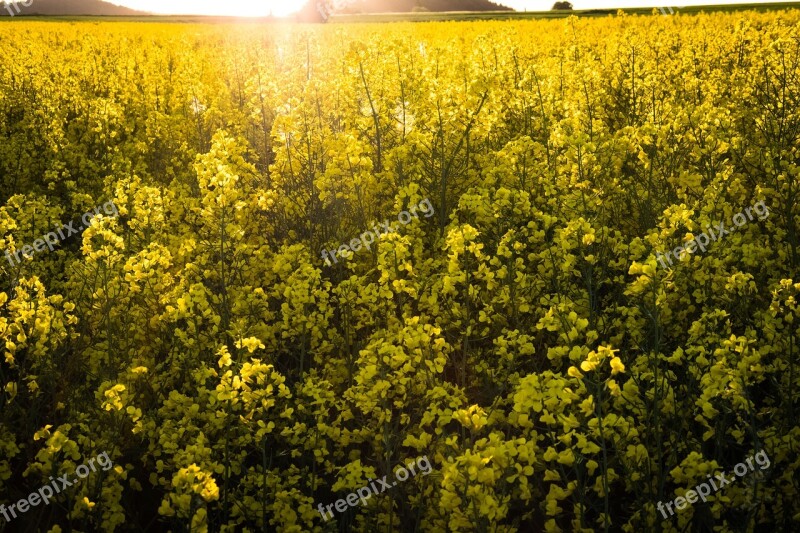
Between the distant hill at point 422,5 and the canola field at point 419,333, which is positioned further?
the distant hill at point 422,5

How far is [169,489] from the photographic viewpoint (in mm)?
3781

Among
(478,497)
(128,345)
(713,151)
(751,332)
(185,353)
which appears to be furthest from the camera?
(713,151)

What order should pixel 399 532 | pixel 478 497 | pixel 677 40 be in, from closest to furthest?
1. pixel 478 497
2. pixel 399 532
3. pixel 677 40

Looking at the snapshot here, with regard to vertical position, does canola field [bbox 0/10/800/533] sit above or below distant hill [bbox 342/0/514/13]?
below

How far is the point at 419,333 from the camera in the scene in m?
3.24

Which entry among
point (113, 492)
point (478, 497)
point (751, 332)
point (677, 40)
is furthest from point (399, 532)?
point (677, 40)

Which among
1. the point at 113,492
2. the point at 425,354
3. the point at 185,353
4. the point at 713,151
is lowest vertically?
the point at 113,492

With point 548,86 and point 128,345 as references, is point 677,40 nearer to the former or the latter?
point 548,86

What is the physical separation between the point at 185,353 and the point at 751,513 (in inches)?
125

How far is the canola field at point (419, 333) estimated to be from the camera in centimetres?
307

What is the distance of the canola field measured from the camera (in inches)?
121

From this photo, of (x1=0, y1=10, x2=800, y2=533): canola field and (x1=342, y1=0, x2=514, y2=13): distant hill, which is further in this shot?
(x1=342, y1=0, x2=514, y2=13): distant hill

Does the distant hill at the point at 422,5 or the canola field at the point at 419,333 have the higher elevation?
the distant hill at the point at 422,5

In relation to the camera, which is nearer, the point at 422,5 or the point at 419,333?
the point at 419,333
